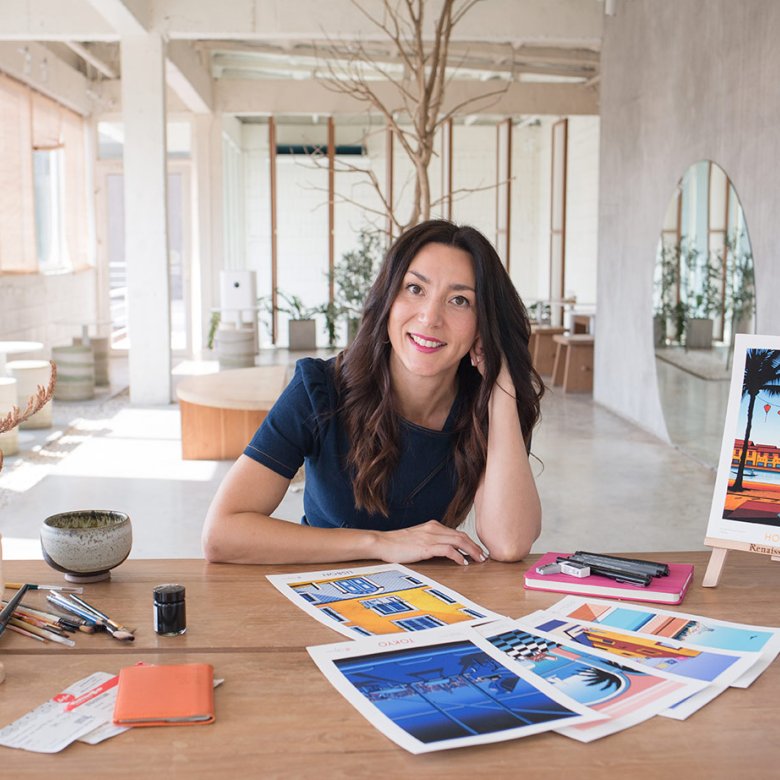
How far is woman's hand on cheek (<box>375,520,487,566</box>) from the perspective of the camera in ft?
5.96

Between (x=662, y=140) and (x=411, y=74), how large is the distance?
4.03m

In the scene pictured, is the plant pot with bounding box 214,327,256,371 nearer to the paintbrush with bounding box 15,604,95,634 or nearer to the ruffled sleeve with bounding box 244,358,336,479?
the ruffled sleeve with bounding box 244,358,336,479

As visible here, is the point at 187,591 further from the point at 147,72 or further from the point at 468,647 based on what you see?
the point at 147,72

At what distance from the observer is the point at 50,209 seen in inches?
438

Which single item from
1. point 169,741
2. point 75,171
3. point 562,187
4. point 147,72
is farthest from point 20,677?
point 562,187

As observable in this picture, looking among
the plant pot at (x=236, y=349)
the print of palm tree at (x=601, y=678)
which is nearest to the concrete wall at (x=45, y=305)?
the plant pot at (x=236, y=349)

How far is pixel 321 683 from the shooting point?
1286 mm

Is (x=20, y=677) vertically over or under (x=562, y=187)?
under

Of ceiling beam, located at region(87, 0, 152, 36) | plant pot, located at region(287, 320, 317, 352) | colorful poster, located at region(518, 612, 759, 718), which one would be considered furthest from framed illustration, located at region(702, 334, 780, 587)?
plant pot, located at region(287, 320, 317, 352)

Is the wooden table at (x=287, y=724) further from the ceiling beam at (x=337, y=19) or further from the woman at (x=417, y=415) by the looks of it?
the ceiling beam at (x=337, y=19)

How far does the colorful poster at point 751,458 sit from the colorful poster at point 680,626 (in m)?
0.20

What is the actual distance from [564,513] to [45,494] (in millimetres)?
2805

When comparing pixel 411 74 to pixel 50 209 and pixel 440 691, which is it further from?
pixel 440 691

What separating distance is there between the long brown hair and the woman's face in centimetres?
2
